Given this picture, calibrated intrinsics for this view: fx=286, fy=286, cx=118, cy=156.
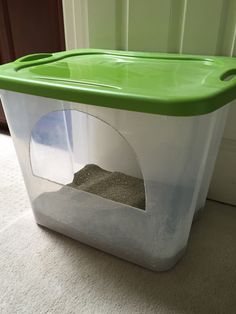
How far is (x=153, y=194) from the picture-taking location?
0.54 m

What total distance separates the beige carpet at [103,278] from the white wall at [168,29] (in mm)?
201

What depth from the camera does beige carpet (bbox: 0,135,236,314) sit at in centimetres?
56

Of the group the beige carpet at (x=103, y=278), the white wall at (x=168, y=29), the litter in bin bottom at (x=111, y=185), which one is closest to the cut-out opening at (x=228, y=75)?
the white wall at (x=168, y=29)

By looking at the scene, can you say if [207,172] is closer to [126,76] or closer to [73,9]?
[126,76]

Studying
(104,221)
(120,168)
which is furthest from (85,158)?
(104,221)

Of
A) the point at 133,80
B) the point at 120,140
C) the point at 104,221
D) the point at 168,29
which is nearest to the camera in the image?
the point at 133,80

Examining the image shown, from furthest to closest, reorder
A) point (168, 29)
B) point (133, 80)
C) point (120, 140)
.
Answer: point (120, 140) < point (168, 29) < point (133, 80)

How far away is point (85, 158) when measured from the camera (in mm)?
888

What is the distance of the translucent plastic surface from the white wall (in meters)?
0.12

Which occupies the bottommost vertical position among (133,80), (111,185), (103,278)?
(103,278)

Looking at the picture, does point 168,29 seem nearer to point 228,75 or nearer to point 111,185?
point 228,75

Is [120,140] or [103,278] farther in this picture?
[120,140]

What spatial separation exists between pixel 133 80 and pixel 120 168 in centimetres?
36

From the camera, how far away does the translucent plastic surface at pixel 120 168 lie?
0.49 meters
